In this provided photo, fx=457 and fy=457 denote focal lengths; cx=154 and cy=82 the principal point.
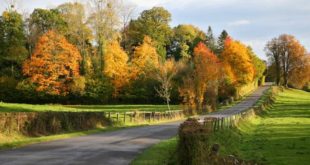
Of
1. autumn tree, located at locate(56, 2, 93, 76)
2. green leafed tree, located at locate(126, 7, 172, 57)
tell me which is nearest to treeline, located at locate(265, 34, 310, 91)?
green leafed tree, located at locate(126, 7, 172, 57)

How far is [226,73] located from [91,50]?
2909 centimetres

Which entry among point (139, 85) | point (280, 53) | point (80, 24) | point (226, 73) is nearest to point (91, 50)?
point (80, 24)

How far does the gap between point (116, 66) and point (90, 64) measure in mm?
5223

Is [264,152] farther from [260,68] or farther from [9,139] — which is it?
[260,68]

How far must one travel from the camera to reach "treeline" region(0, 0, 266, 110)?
78.2 metres

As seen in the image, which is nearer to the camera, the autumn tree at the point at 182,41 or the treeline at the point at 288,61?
the autumn tree at the point at 182,41

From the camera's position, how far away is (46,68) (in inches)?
3086

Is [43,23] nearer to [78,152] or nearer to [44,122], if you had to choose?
[44,122]

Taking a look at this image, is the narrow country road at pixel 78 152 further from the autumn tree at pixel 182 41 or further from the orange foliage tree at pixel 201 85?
the autumn tree at pixel 182 41

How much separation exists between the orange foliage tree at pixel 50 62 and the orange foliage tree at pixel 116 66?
737 cm

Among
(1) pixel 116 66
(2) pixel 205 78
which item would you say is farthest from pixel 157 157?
(1) pixel 116 66

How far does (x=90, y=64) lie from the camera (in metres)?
87.8

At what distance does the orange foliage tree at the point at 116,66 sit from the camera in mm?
85719

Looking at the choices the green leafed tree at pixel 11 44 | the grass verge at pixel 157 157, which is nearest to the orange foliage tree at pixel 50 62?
Answer: the green leafed tree at pixel 11 44
